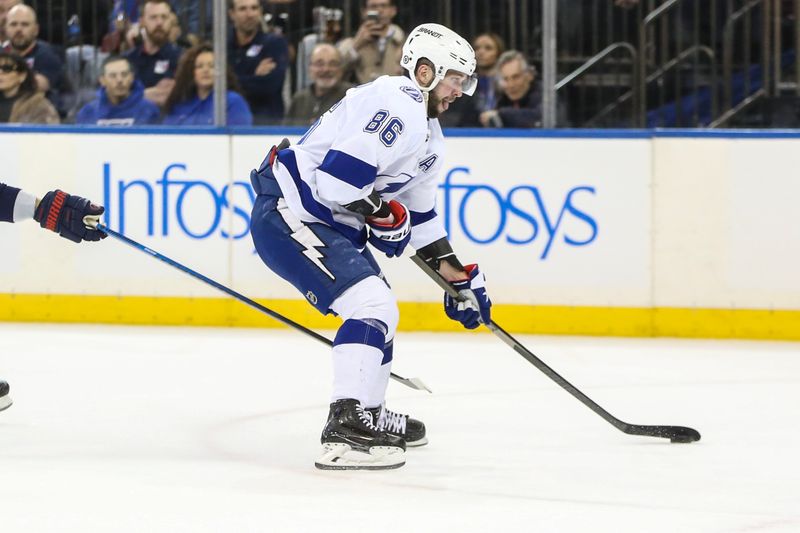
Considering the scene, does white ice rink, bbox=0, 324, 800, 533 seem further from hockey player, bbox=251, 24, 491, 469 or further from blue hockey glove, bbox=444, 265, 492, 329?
blue hockey glove, bbox=444, 265, 492, 329

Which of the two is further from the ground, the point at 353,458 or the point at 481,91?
the point at 481,91

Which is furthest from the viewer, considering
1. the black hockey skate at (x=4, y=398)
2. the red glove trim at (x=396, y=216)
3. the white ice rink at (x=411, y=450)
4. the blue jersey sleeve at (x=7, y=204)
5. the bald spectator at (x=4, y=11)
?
the bald spectator at (x=4, y=11)

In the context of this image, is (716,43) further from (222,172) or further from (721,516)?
(721,516)

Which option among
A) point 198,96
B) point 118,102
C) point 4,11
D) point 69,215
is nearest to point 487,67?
point 198,96

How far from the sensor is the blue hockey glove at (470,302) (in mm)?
4035

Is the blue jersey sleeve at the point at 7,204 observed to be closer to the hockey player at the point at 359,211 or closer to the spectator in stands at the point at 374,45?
the hockey player at the point at 359,211

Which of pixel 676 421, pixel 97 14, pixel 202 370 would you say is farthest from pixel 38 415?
pixel 97 14

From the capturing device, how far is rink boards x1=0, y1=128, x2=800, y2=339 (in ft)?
20.3

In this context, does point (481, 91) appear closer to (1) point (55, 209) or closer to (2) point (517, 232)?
(2) point (517, 232)

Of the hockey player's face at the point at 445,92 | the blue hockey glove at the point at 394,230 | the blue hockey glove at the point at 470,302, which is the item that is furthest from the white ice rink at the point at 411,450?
the hockey player's face at the point at 445,92

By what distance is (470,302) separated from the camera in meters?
4.04

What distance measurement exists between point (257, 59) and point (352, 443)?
337 centimetres

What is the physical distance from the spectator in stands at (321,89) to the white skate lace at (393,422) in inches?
112

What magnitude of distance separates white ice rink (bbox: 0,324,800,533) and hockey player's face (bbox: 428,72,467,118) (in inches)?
37.3
